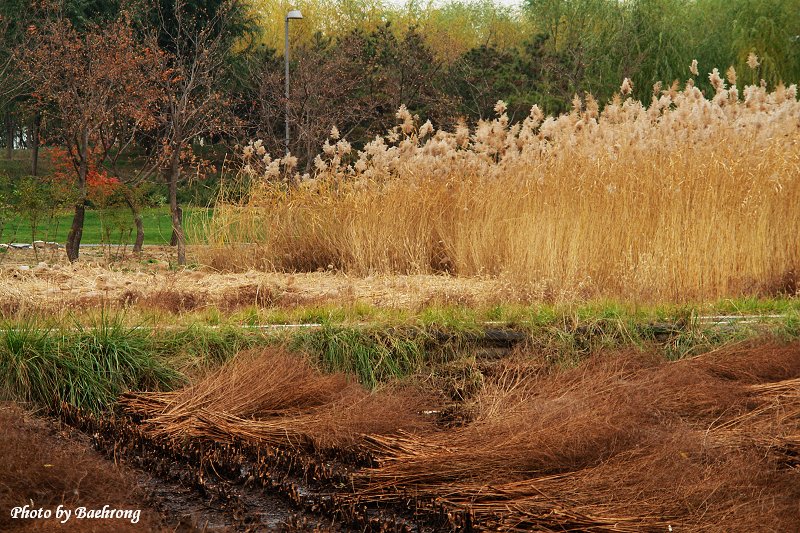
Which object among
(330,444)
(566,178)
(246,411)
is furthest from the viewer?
(566,178)

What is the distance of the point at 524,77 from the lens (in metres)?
24.5

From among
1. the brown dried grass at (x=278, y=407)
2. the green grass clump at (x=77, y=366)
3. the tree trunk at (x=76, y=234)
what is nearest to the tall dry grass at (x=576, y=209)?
the tree trunk at (x=76, y=234)

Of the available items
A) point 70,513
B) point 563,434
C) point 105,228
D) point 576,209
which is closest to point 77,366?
point 70,513

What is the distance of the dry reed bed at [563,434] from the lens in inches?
145

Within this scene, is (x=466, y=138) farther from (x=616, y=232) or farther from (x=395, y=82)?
(x=395, y=82)

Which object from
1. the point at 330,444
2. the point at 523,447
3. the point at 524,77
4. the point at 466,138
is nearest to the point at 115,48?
the point at 466,138

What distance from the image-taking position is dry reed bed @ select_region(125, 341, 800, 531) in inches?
145

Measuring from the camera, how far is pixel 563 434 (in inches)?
165

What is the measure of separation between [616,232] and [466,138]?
94.9 inches

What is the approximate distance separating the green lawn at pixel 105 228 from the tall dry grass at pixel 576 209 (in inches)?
47.7

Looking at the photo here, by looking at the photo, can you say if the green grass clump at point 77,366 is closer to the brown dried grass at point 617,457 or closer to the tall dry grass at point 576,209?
the brown dried grass at point 617,457

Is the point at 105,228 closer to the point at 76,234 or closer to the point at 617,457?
the point at 76,234

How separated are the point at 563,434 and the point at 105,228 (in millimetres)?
10018

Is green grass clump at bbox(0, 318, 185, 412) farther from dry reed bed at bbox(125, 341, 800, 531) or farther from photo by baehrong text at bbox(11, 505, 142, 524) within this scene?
photo by baehrong text at bbox(11, 505, 142, 524)
